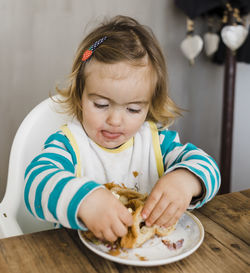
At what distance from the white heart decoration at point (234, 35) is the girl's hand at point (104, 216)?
4.36ft

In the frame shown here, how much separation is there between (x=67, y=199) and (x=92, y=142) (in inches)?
15.7

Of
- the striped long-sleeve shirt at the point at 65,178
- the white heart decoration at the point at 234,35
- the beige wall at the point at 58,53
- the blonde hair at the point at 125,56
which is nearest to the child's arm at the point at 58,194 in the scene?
the striped long-sleeve shirt at the point at 65,178

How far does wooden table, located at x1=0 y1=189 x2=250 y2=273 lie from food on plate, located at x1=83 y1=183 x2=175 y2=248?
4cm

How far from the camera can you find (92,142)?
1034mm

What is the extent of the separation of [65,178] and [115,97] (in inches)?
10.5

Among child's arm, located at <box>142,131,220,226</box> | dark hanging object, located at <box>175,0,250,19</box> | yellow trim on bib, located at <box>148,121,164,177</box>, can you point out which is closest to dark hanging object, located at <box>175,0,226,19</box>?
dark hanging object, located at <box>175,0,250,19</box>

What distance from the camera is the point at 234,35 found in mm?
1704

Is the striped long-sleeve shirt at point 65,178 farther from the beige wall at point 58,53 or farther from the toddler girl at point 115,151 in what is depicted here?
the beige wall at point 58,53

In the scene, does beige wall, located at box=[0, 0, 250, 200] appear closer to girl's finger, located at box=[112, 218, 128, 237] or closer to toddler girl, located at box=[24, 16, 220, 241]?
toddler girl, located at box=[24, 16, 220, 241]

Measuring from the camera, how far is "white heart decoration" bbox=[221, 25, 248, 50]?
1701 mm

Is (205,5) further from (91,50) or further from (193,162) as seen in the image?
(193,162)

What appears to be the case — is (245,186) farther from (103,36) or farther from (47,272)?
(47,272)

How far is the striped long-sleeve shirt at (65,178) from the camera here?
2.13 feet

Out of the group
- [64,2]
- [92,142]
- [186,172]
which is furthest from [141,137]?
[64,2]
